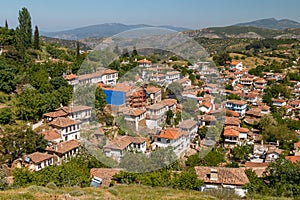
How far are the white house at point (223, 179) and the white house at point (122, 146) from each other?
86.4 inches

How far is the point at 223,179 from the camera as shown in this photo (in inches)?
329

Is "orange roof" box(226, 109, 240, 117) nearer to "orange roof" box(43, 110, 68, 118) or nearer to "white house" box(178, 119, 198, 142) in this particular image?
"white house" box(178, 119, 198, 142)

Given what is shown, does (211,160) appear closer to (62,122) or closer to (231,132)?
(231,132)

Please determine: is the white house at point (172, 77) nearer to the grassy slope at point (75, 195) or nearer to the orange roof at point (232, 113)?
the grassy slope at point (75, 195)

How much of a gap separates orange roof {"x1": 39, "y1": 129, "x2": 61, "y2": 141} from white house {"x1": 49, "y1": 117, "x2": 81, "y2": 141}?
5.1 inches

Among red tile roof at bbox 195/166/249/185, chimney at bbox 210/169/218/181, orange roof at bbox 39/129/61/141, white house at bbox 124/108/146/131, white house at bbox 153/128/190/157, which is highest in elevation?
white house at bbox 124/108/146/131

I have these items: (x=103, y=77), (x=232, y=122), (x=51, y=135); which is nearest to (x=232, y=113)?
(x=232, y=122)

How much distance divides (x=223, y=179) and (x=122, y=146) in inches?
129

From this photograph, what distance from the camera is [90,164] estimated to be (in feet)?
29.6

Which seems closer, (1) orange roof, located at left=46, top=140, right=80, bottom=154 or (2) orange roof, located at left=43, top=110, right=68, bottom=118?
(1) orange roof, located at left=46, top=140, right=80, bottom=154

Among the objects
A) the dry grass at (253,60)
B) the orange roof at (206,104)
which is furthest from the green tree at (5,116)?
the dry grass at (253,60)

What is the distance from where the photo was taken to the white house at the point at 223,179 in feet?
26.6

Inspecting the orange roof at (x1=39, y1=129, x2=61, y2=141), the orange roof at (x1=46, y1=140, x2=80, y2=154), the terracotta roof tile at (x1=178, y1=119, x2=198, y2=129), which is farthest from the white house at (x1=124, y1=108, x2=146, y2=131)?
the orange roof at (x1=39, y1=129, x2=61, y2=141)

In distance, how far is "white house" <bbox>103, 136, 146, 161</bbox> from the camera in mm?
6719
